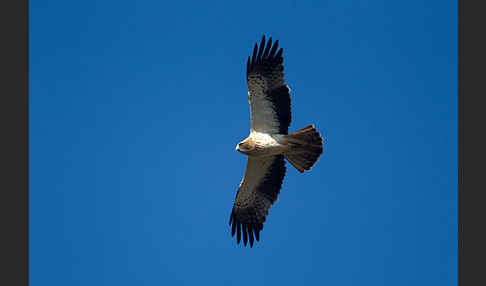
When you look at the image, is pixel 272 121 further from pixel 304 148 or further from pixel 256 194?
pixel 256 194

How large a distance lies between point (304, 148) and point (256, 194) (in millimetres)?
1459

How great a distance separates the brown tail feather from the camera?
8.45 meters

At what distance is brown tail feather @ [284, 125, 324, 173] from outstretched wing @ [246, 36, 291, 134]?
10.1 inches

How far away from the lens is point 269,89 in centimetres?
849

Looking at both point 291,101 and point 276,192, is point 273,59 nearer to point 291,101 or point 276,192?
point 291,101

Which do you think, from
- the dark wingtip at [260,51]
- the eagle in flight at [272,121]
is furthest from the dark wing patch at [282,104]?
the dark wingtip at [260,51]

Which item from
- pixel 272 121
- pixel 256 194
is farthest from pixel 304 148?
pixel 256 194

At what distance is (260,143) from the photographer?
28.0 ft

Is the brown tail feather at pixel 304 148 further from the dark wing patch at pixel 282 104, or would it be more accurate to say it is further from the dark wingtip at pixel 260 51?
the dark wingtip at pixel 260 51

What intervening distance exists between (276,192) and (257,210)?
506 mm

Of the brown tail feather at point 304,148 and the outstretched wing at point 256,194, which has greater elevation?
the brown tail feather at point 304,148

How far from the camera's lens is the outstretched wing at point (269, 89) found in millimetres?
8461

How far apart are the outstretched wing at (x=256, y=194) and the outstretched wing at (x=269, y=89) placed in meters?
0.79

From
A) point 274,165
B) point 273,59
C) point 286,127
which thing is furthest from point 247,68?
point 274,165
